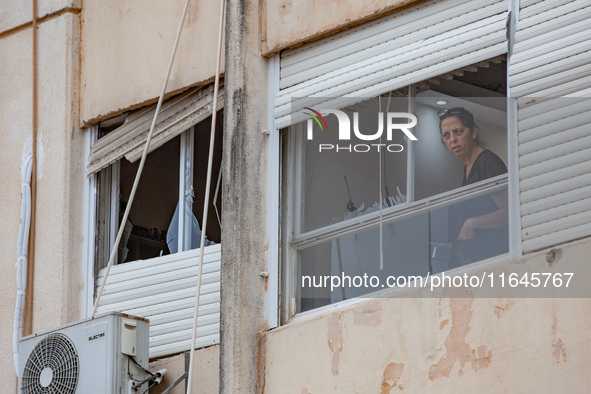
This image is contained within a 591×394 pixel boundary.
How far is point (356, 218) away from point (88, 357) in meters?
2.07

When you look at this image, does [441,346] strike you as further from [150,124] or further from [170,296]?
[150,124]

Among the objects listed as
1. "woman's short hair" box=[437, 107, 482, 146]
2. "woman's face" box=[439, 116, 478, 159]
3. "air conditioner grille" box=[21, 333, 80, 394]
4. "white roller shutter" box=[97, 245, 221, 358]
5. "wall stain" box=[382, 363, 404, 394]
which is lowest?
"wall stain" box=[382, 363, 404, 394]

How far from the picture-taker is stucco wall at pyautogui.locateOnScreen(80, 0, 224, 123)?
9438mm

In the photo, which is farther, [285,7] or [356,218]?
[285,7]

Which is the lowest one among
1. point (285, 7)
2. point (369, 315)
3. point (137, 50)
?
point (369, 315)

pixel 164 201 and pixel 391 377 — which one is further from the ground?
pixel 164 201

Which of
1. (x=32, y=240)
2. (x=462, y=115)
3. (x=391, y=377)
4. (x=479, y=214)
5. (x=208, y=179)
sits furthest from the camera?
(x=32, y=240)

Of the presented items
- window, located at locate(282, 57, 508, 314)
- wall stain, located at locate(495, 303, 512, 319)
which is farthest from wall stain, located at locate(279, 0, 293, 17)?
wall stain, located at locate(495, 303, 512, 319)

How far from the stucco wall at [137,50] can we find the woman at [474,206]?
228 centimetres

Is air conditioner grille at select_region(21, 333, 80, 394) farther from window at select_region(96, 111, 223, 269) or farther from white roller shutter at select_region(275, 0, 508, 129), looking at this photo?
white roller shutter at select_region(275, 0, 508, 129)

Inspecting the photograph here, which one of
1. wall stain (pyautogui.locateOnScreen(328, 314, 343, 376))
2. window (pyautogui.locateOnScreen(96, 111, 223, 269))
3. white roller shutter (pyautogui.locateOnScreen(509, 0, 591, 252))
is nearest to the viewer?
white roller shutter (pyautogui.locateOnScreen(509, 0, 591, 252))

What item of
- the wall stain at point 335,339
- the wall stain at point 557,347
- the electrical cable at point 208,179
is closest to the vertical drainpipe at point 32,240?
the electrical cable at point 208,179

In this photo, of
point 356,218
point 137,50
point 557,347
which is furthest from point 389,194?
point 137,50

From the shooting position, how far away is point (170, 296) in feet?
30.3
